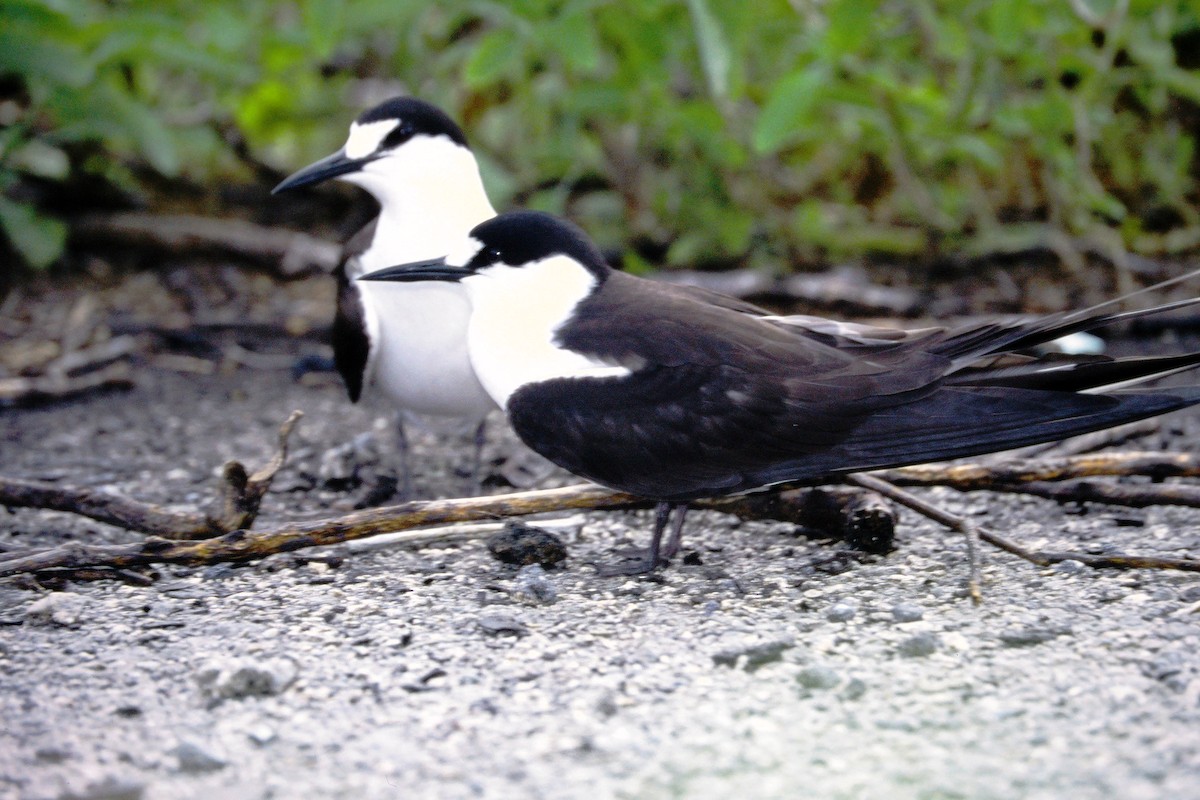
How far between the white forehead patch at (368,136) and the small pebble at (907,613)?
2049 mm

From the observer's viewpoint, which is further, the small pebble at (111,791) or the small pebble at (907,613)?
the small pebble at (907,613)

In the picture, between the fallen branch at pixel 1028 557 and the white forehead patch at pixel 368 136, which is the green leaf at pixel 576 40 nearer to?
the white forehead patch at pixel 368 136

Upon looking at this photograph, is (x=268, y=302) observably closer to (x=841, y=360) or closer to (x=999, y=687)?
(x=841, y=360)

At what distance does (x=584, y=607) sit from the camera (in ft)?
9.75

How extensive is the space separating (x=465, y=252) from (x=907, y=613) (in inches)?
55.3

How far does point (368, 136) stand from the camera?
3963mm

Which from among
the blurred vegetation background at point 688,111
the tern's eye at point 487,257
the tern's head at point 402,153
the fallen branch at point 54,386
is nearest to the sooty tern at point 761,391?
the tern's eye at point 487,257

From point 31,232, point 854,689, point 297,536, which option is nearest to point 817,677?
point 854,689

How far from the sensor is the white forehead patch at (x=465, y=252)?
11.1 ft

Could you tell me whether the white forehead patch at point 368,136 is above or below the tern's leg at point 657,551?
above

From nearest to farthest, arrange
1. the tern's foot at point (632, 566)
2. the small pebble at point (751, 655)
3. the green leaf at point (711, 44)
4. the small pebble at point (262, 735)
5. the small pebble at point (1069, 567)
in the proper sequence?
the small pebble at point (262, 735), the small pebble at point (751, 655), the small pebble at point (1069, 567), the tern's foot at point (632, 566), the green leaf at point (711, 44)

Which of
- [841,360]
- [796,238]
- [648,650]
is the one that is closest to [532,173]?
[796,238]

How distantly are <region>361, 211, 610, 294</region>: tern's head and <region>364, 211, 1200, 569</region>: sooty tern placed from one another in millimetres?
92

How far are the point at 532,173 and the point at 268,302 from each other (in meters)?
1.35
